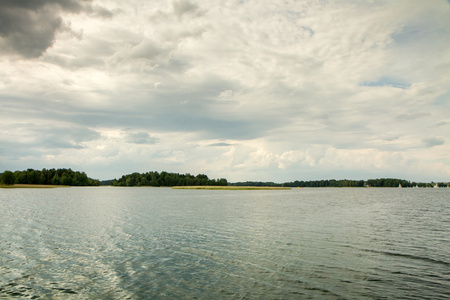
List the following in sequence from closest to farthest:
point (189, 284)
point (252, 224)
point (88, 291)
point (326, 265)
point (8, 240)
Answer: point (88, 291), point (189, 284), point (326, 265), point (8, 240), point (252, 224)

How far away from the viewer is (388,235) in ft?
115

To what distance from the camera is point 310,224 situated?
43375 mm

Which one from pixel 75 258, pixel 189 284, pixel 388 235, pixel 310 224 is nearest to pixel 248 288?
pixel 189 284

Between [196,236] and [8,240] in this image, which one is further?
[196,236]

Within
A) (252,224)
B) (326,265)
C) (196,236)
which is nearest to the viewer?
(326,265)

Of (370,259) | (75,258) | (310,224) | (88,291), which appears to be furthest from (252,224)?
(88,291)

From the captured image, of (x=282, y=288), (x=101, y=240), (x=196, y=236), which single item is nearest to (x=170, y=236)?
(x=196, y=236)

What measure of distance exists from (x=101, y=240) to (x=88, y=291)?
15.8m

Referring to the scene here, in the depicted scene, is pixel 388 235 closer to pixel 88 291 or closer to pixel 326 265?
pixel 326 265

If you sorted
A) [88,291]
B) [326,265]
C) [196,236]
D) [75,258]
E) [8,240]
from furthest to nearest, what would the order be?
1. [196,236]
2. [8,240]
3. [75,258]
4. [326,265]
5. [88,291]

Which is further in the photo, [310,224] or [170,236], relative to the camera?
[310,224]

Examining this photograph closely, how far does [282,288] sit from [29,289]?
578 inches

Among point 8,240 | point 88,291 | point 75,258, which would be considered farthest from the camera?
point 8,240

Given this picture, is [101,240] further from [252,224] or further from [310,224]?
[310,224]
